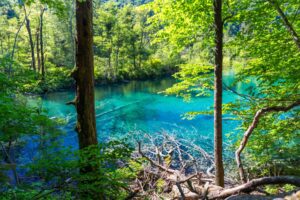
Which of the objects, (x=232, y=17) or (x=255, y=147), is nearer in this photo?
(x=232, y=17)

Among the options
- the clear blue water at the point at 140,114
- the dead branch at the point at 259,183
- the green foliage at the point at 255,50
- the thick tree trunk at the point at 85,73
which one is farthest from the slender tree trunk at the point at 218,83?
the clear blue water at the point at 140,114

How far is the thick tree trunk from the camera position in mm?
4207

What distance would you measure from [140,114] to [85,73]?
14.4 meters

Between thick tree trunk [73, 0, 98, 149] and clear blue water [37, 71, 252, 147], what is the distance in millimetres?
4558

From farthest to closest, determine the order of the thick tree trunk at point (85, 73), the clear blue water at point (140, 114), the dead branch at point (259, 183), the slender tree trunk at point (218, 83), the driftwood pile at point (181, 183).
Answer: the clear blue water at point (140, 114)
the slender tree trunk at point (218, 83)
the thick tree trunk at point (85, 73)
the driftwood pile at point (181, 183)
the dead branch at point (259, 183)

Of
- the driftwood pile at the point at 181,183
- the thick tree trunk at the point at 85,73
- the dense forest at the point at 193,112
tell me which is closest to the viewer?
the dense forest at the point at 193,112

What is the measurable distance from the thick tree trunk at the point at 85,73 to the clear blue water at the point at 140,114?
15.0 feet

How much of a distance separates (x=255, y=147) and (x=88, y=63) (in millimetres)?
4264

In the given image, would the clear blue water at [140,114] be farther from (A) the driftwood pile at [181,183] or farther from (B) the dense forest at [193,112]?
A: (B) the dense forest at [193,112]

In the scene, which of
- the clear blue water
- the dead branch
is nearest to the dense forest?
the dead branch

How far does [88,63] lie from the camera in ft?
14.2

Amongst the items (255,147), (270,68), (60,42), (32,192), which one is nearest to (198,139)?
(255,147)

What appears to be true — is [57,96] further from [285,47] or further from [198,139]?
[285,47]

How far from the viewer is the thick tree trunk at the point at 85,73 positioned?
13.8ft
